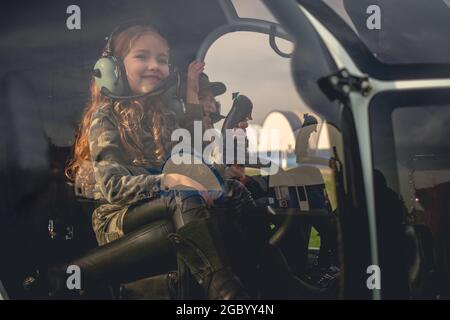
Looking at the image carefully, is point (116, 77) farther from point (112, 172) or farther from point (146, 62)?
point (112, 172)

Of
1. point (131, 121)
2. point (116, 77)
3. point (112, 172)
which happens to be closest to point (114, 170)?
point (112, 172)

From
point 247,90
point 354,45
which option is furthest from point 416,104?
point 247,90

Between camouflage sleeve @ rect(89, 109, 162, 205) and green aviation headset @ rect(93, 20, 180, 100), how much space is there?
12cm

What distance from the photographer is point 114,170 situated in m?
2.61

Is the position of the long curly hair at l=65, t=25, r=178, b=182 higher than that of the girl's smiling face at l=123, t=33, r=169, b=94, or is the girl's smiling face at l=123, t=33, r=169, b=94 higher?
the girl's smiling face at l=123, t=33, r=169, b=94

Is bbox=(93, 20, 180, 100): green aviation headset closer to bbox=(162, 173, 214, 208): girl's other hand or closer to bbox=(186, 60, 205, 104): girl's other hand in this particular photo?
bbox=(186, 60, 205, 104): girl's other hand

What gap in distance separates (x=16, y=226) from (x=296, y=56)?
157 centimetres

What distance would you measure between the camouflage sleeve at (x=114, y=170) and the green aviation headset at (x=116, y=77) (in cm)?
12

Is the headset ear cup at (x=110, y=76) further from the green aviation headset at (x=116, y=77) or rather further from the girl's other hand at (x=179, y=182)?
the girl's other hand at (x=179, y=182)

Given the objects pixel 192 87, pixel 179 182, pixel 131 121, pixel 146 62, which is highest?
pixel 146 62

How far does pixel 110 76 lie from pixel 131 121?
0.24m

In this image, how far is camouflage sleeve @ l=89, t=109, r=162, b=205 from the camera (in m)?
2.60

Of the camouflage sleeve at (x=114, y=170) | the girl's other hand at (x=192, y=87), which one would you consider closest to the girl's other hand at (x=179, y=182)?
the camouflage sleeve at (x=114, y=170)

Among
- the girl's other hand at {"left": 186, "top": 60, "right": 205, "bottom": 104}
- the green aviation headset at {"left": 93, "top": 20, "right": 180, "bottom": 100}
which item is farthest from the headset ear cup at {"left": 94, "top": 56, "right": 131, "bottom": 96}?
the girl's other hand at {"left": 186, "top": 60, "right": 205, "bottom": 104}
